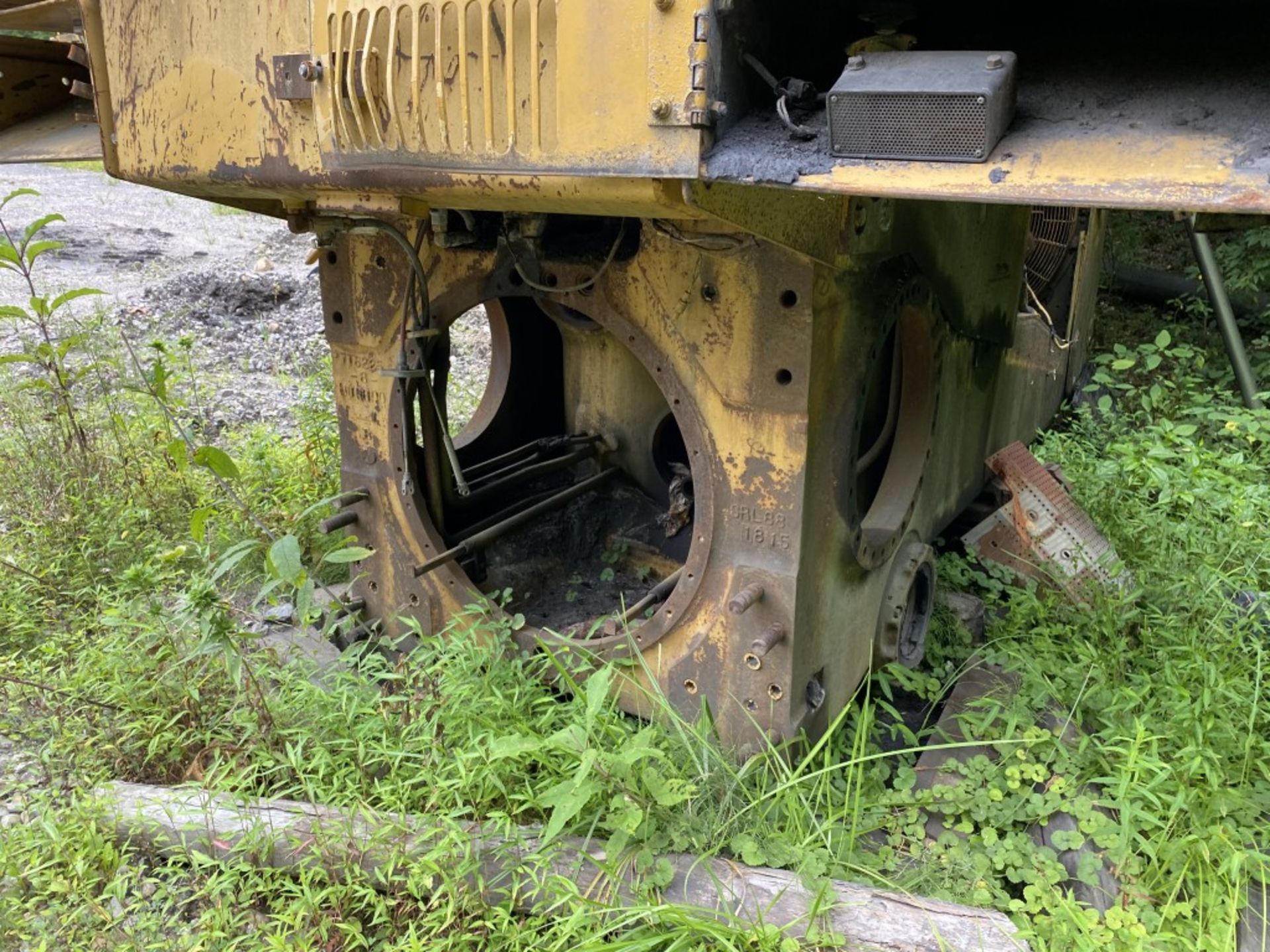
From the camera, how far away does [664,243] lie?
2.34 m

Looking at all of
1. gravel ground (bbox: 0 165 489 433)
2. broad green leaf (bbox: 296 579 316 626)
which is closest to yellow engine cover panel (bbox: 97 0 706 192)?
broad green leaf (bbox: 296 579 316 626)

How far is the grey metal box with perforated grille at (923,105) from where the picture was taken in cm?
141

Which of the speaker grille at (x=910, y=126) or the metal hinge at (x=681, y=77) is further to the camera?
the metal hinge at (x=681, y=77)

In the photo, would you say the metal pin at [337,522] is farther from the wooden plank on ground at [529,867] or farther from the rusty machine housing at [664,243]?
the wooden plank on ground at [529,867]

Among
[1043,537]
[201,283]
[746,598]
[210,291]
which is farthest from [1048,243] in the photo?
[201,283]

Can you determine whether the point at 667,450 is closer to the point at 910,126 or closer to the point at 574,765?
the point at 574,765

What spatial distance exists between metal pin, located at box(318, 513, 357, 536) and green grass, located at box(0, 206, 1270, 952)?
0.17 m

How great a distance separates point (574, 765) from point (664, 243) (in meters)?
1.32

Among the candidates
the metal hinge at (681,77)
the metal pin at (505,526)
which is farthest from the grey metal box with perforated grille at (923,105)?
the metal pin at (505,526)

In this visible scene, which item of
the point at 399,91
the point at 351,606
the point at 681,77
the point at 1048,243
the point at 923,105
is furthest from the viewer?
the point at 1048,243

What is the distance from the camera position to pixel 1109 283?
7.61 m

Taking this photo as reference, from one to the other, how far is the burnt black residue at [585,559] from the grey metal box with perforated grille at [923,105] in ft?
6.78

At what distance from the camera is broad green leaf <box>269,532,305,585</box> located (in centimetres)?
236

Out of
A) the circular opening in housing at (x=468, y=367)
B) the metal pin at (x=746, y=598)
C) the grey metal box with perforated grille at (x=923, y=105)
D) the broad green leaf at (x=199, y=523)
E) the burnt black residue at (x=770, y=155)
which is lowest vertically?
the circular opening in housing at (x=468, y=367)
